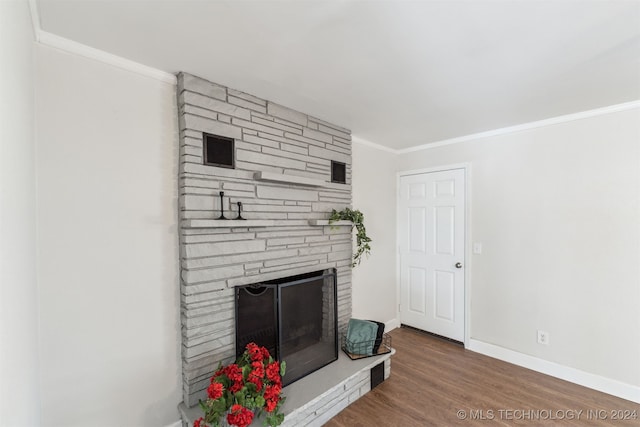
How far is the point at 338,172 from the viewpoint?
2910 mm

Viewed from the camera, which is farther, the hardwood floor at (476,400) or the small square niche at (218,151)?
the hardwood floor at (476,400)

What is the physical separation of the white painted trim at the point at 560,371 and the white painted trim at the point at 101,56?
3.77 meters

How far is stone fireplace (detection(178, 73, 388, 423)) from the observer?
1828mm

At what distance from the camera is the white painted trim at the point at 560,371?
2308 mm

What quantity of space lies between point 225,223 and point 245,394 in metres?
1.02

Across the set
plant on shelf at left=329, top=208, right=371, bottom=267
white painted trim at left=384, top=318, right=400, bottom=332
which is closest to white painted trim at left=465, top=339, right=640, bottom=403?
white painted trim at left=384, top=318, right=400, bottom=332

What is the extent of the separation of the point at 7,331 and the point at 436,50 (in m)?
2.06

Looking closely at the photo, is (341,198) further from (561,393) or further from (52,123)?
(561,393)

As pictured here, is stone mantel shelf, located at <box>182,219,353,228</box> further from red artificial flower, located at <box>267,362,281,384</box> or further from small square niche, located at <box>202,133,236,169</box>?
red artificial flower, located at <box>267,362,281,384</box>

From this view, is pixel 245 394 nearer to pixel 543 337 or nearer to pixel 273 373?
pixel 273 373

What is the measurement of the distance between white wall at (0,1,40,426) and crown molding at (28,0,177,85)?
176 mm

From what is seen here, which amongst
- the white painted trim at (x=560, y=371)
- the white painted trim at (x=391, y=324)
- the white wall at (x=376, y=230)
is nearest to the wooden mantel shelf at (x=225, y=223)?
the white wall at (x=376, y=230)

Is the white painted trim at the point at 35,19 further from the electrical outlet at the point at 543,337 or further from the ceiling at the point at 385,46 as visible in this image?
the electrical outlet at the point at 543,337

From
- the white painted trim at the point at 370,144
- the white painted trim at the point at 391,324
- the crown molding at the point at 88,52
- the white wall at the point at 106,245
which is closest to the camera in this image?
the crown molding at the point at 88,52
